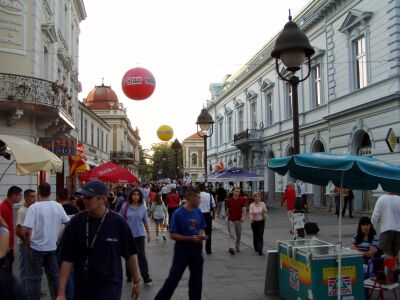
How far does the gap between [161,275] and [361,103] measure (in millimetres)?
16910

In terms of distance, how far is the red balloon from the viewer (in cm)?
1244

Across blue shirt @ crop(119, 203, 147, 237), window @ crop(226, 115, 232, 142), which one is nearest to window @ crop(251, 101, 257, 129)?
window @ crop(226, 115, 232, 142)

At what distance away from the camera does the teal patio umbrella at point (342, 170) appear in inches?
244

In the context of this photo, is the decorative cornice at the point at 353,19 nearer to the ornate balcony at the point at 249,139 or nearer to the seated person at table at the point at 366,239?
the ornate balcony at the point at 249,139

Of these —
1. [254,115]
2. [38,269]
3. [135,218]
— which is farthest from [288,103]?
[38,269]

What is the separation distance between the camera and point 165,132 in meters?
20.8

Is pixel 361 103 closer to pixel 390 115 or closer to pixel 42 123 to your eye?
pixel 390 115

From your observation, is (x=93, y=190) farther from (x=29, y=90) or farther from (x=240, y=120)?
(x=240, y=120)

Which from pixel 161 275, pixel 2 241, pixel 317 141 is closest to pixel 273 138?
pixel 317 141

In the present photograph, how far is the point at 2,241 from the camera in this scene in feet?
15.4

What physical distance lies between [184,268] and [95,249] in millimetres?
2637

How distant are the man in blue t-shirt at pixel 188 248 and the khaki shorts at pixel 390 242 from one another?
11.9 feet

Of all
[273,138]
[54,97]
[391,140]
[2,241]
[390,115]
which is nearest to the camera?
[2,241]

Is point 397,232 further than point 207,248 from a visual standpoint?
No
